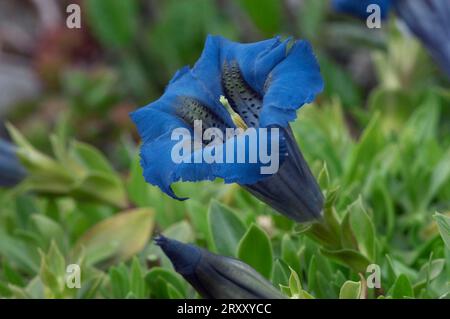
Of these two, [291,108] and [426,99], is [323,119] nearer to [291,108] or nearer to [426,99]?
[426,99]

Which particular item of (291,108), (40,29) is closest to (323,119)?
(291,108)

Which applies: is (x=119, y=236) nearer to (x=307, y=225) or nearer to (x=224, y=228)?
(x=224, y=228)

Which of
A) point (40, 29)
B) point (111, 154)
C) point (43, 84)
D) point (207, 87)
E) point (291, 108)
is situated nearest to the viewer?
point (291, 108)

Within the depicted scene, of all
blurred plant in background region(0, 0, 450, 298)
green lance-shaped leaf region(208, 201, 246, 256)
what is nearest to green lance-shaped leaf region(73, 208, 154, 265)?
blurred plant in background region(0, 0, 450, 298)

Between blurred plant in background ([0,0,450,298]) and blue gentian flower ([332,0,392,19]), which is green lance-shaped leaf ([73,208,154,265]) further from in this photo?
blue gentian flower ([332,0,392,19])

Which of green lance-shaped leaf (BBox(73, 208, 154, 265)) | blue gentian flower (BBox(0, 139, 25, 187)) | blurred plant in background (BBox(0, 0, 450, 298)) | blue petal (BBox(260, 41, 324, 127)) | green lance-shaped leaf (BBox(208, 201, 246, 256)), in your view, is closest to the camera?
blue petal (BBox(260, 41, 324, 127))

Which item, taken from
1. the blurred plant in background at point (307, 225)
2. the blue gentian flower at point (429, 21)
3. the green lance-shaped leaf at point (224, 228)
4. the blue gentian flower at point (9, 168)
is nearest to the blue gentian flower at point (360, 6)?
the blue gentian flower at point (429, 21)

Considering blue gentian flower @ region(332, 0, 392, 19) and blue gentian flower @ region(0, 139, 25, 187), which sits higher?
blue gentian flower @ region(332, 0, 392, 19)
